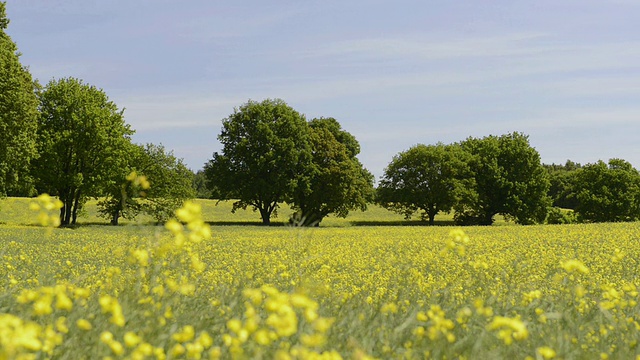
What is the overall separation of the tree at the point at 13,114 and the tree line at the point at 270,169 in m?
0.07

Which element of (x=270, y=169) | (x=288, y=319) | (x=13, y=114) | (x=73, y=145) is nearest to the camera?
(x=288, y=319)

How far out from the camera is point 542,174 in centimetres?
6569

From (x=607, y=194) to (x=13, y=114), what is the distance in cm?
6153

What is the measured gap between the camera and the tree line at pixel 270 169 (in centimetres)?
4112

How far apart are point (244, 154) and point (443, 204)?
68.3 feet

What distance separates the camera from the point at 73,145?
42.8 meters

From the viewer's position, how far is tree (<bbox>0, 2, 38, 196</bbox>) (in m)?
34.0

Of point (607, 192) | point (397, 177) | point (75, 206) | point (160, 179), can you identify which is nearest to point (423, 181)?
point (397, 177)

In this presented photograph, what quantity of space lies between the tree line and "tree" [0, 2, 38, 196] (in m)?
0.07

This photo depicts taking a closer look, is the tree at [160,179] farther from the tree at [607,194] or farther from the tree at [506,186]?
the tree at [607,194]

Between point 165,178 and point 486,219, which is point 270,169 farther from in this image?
point 486,219

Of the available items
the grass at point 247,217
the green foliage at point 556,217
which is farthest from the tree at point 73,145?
the green foliage at point 556,217

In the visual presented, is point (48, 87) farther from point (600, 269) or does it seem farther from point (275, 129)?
point (600, 269)

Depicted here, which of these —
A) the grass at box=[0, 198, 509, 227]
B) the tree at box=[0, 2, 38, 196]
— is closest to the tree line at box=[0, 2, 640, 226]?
the tree at box=[0, 2, 38, 196]
